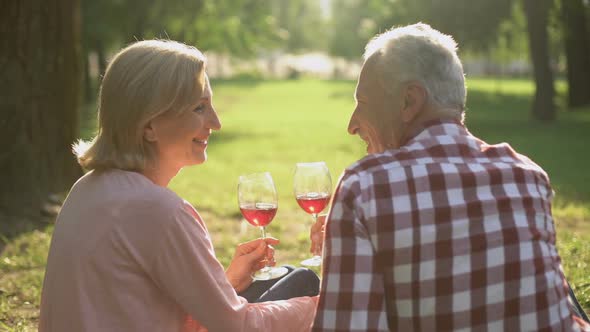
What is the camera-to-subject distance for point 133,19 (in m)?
28.5

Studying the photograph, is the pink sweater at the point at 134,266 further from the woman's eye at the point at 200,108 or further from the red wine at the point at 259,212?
the red wine at the point at 259,212

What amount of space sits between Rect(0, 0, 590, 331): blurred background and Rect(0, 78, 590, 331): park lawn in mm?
28

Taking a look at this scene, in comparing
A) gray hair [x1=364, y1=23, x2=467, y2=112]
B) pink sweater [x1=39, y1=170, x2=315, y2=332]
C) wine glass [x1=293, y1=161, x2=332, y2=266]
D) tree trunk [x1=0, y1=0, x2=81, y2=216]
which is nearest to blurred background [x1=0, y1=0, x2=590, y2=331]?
tree trunk [x1=0, y1=0, x2=81, y2=216]

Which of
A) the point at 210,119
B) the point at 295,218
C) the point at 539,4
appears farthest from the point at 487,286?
the point at 539,4

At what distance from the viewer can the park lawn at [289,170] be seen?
667cm

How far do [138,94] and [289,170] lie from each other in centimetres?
1267

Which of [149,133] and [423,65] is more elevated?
[423,65]

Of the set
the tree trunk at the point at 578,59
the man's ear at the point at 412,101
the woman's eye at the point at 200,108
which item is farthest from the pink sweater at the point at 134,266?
the tree trunk at the point at 578,59

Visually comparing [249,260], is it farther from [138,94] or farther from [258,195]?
[138,94]

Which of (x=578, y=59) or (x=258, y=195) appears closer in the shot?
(x=258, y=195)

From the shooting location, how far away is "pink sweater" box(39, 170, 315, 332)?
276 cm

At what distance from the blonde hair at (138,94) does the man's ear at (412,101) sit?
2.58 feet

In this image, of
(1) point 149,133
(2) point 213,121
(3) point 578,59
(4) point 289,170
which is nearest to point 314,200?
(2) point 213,121

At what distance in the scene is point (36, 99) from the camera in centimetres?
830
